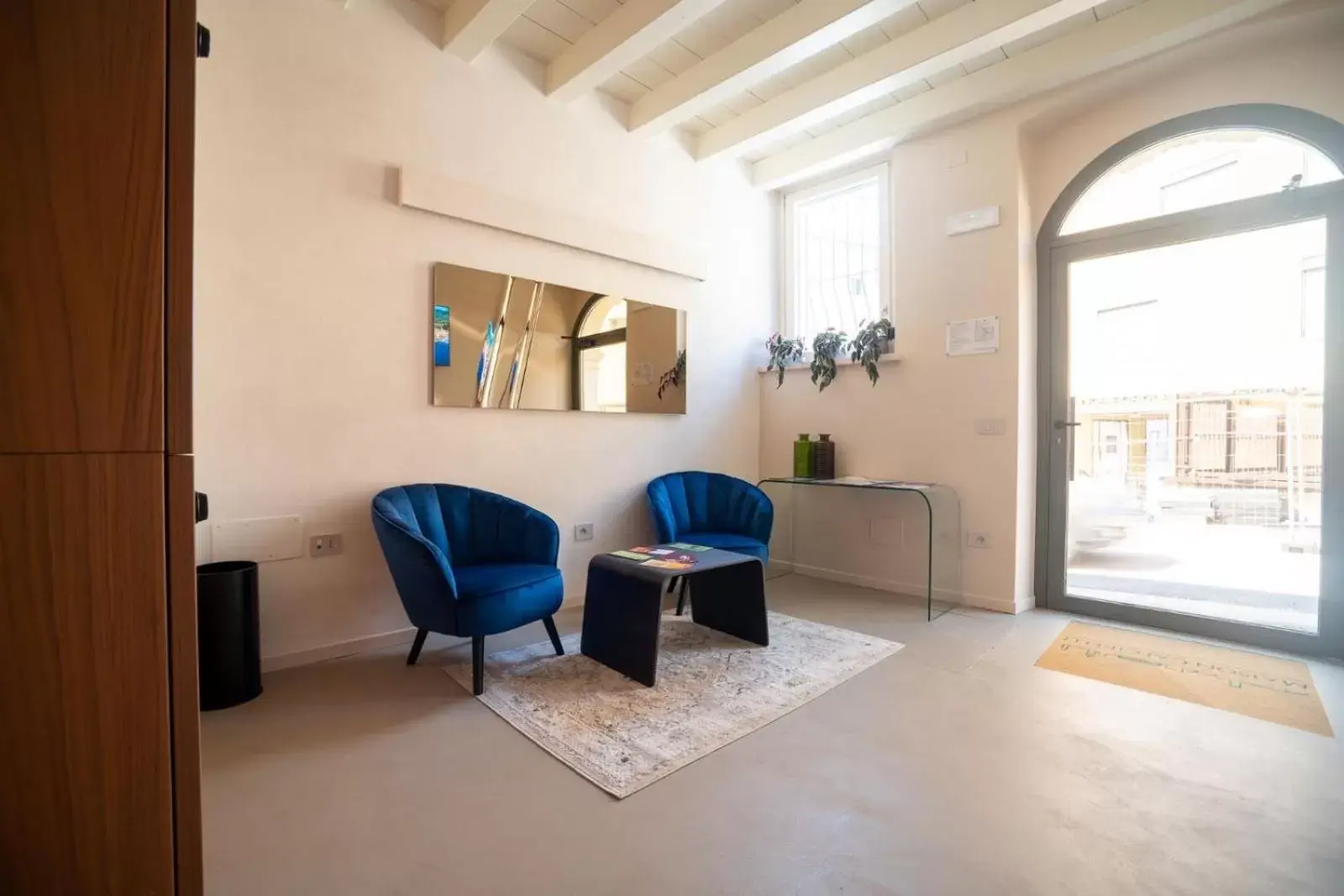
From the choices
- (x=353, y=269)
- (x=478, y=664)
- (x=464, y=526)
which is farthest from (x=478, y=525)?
(x=353, y=269)

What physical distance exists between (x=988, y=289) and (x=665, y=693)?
307cm

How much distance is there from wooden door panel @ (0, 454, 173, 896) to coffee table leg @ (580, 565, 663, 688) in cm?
174

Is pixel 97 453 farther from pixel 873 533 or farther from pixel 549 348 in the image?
pixel 873 533

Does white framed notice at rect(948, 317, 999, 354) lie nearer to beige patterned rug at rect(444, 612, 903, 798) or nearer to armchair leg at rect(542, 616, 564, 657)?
beige patterned rug at rect(444, 612, 903, 798)

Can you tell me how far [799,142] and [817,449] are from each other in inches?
89.4

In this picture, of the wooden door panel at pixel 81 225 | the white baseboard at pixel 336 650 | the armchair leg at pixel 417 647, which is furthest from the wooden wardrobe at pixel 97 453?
the white baseboard at pixel 336 650

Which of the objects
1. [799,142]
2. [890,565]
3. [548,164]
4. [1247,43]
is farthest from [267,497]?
[1247,43]

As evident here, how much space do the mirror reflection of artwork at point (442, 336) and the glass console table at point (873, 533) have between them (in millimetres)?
2262

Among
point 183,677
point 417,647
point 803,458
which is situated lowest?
point 417,647

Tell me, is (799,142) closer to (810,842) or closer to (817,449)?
(817,449)

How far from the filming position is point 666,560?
2670mm

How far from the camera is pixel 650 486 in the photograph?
3.69 meters

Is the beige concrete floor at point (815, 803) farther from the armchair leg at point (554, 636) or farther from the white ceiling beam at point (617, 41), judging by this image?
the white ceiling beam at point (617, 41)

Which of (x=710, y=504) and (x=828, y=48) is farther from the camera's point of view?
(x=710, y=504)
